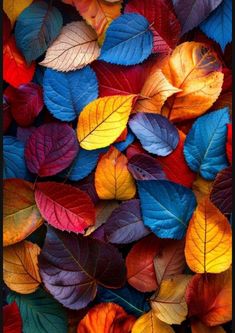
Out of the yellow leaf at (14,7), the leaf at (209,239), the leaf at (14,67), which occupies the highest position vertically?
the yellow leaf at (14,7)

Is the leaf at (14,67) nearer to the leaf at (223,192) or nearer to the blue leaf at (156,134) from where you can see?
the blue leaf at (156,134)

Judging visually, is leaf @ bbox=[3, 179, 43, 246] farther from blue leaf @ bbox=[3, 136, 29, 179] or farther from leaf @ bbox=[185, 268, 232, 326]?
leaf @ bbox=[185, 268, 232, 326]

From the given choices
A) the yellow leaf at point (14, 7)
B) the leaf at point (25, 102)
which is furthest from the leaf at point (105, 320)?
the yellow leaf at point (14, 7)

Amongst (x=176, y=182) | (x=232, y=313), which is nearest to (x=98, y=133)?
(x=176, y=182)

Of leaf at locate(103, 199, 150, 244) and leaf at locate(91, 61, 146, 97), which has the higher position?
leaf at locate(91, 61, 146, 97)

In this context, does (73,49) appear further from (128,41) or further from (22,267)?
(22,267)

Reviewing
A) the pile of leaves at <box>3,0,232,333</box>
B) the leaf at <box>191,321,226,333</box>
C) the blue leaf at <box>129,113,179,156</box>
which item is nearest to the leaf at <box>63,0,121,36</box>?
the pile of leaves at <box>3,0,232,333</box>

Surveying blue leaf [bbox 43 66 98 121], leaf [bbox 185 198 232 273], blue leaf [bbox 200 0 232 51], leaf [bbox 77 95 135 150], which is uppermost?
blue leaf [bbox 200 0 232 51]
